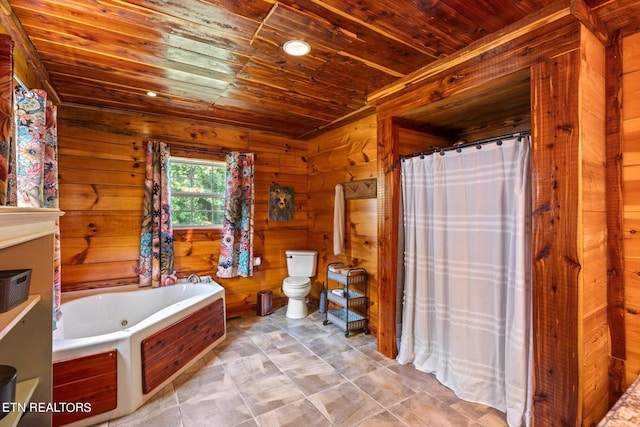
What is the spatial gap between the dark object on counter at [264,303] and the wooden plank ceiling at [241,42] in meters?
2.26

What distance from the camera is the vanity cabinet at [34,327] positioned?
1.18 m

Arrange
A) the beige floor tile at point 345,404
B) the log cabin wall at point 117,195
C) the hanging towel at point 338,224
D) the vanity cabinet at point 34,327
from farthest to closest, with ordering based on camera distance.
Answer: the hanging towel at point 338,224, the log cabin wall at point 117,195, the beige floor tile at point 345,404, the vanity cabinet at point 34,327

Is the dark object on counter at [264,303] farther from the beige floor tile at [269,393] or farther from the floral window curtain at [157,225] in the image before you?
the beige floor tile at [269,393]

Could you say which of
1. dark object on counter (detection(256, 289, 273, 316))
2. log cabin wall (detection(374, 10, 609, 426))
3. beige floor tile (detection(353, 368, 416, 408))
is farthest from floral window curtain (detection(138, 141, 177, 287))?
log cabin wall (detection(374, 10, 609, 426))

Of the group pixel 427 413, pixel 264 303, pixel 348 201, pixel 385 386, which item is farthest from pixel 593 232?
pixel 264 303

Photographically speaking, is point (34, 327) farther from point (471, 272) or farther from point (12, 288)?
point (471, 272)

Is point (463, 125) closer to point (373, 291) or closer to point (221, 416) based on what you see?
point (373, 291)

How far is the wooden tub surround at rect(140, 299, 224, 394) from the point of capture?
6.81 ft

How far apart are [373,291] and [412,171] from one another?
4.47ft

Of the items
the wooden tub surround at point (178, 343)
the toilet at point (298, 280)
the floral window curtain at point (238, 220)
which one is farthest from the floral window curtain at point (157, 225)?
the toilet at point (298, 280)

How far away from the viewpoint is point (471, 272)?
6.84ft

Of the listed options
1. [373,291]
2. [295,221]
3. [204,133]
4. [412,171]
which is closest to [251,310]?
[295,221]

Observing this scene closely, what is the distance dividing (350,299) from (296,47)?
2371mm

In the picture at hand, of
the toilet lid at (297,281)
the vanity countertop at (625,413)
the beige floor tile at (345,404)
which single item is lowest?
the beige floor tile at (345,404)
